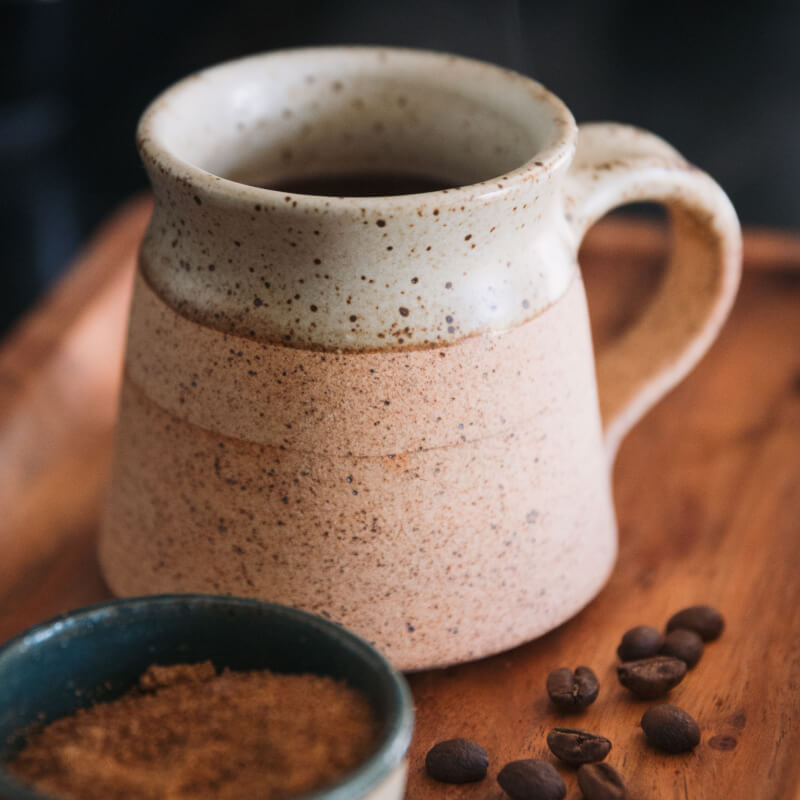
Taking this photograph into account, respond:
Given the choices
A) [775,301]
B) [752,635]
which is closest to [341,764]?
[752,635]

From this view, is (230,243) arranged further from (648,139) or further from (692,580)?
(692,580)

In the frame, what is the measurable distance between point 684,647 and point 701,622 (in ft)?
0.11

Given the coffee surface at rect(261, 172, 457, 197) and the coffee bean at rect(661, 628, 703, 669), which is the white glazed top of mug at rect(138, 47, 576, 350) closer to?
the coffee surface at rect(261, 172, 457, 197)

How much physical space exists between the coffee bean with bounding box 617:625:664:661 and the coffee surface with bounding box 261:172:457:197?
0.32 metres

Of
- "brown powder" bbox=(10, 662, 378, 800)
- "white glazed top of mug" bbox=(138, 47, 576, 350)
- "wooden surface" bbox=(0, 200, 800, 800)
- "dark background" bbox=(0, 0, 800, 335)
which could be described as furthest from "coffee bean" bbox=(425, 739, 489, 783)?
"dark background" bbox=(0, 0, 800, 335)

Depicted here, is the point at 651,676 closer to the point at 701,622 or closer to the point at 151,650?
the point at 701,622

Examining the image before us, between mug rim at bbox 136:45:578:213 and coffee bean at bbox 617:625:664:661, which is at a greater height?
mug rim at bbox 136:45:578:213

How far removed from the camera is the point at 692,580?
823 mm

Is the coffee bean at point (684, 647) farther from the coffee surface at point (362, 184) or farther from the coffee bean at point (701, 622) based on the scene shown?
the coffee surface at point (362, 184)

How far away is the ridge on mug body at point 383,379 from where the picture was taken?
608mm

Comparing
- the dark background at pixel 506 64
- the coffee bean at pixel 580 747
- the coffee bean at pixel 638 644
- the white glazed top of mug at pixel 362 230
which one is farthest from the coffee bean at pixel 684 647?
the dark background at pixel 506 64

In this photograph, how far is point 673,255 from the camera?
838mm

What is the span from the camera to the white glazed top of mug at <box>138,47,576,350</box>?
59cm

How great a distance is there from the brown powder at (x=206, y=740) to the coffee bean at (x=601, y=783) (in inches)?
5.6
